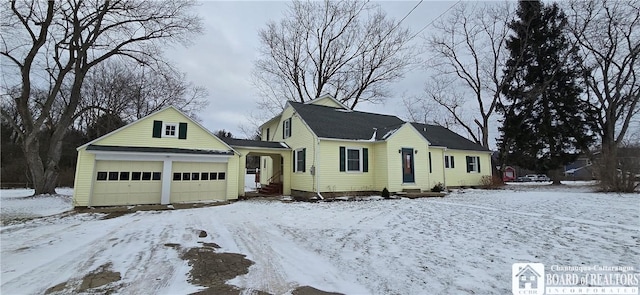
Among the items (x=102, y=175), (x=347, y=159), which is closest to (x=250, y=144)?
(x=347, y=159)

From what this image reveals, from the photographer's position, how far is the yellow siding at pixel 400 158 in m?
14.8

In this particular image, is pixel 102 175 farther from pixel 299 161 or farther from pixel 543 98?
pixel 543 98

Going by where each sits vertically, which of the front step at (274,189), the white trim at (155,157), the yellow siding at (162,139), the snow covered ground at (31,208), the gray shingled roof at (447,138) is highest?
the gray shingled roof at (447,138)

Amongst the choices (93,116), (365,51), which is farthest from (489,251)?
(93,116)

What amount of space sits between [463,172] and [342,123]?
1096cm

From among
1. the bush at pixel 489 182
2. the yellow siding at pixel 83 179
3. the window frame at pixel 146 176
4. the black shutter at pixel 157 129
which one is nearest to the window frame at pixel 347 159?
the black shutter at pixel 157 129

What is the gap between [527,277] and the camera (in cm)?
367

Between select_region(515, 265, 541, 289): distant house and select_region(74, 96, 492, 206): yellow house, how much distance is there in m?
10.5

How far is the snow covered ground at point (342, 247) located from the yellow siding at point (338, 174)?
17.1 feet

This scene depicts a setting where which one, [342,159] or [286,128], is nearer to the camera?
[342,159]

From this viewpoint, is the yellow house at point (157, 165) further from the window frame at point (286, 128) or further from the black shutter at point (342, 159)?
the black shutter at point (342, 159)

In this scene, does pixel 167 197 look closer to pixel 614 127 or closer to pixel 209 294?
pixel 209 294

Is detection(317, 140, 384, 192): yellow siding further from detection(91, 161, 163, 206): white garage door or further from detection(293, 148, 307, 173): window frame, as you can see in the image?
detection(91, 161, 163, 206): white garage door

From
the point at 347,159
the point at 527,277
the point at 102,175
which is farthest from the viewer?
the point at 347,159
